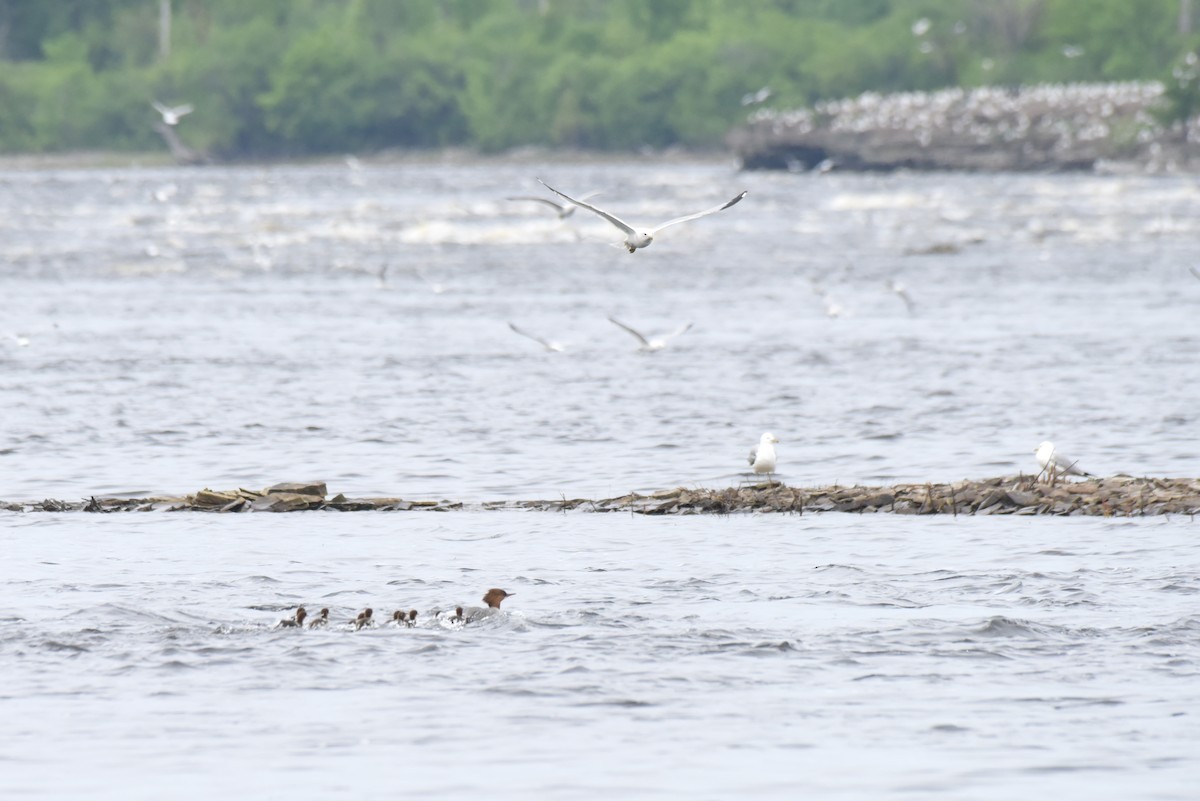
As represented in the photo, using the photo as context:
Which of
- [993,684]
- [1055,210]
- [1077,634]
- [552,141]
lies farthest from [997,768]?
[552,141]

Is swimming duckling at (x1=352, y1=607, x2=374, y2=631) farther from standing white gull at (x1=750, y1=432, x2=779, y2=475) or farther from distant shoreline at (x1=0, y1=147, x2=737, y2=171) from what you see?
distant shoreline at (x1=0, y1=147, x2=737, y2=171)

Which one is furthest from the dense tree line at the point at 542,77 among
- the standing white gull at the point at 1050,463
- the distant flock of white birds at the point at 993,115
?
the standing white gull at the point at 1050,463

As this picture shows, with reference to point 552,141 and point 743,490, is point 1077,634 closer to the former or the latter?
point 743,490

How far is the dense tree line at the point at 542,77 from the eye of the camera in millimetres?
173000

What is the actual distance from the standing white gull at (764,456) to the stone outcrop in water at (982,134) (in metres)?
107

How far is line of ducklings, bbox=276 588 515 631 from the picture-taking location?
13945mm

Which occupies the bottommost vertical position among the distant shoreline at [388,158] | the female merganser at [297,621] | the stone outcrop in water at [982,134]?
the female merganser at [297,621]

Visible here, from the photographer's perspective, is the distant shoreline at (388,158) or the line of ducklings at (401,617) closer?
the line of ducklings at (401,617)

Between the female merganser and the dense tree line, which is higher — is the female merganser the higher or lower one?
the lower one

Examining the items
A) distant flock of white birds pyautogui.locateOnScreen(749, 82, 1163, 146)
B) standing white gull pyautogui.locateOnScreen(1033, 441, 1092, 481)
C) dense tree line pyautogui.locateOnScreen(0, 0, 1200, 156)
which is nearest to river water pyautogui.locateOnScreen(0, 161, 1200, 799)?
standing white gull pyautogui.locateOnScreen(1033, 441, 1092, 481)

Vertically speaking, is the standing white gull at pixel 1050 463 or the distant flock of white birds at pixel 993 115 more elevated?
the distant flock of white birds at pixel 993 115

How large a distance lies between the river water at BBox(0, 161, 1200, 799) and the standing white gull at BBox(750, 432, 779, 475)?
25.7 inches

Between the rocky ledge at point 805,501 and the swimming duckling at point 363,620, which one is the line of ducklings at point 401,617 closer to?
the swimming duckling at point 363,620

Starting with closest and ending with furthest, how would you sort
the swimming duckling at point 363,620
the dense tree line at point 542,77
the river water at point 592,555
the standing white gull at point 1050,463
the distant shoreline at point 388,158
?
1. the river water at point 592,555
2. the swimming duckling at point 363,620
3. the standing white gull at point 1050,463
4. the distant shoreline at point 388,158
5. the dense tree line at point 542,77
